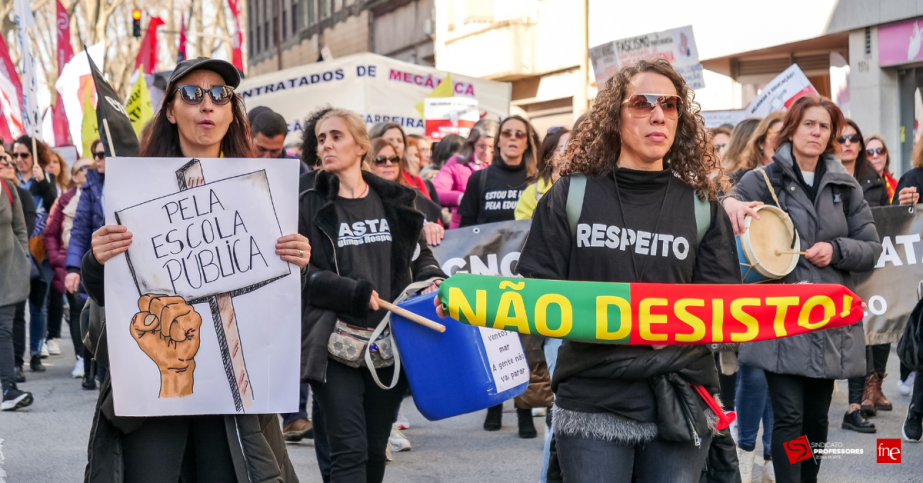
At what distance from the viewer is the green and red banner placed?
321 cm

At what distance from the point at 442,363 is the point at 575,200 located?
60.5 inches

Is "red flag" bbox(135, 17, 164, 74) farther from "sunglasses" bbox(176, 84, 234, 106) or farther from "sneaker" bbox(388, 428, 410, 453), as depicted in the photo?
"sunglasses" bbox(176, 84, 234, 106)

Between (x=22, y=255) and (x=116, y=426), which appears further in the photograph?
(x=22, y=255)

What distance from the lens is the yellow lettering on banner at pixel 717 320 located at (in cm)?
328

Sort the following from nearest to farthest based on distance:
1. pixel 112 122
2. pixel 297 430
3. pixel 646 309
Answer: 1. pixel 646 309
2. pixel 112 122
3. pixel 297 430

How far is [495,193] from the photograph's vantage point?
7754 millimetres

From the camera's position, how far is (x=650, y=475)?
10.7ft

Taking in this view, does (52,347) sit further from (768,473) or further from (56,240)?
(768,473)

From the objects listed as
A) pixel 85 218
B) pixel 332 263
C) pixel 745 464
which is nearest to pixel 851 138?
pixel 745 464

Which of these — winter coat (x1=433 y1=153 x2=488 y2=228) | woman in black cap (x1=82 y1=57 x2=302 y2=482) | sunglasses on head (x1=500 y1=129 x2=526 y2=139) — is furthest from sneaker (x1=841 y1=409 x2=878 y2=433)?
woman in black cap (x1=82 y1=57 x2=302 y2=482)

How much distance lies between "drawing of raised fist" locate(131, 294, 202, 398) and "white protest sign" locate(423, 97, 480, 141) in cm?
1078

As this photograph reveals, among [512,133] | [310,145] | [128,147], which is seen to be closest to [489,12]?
[512,133]

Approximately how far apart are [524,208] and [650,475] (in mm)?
4195

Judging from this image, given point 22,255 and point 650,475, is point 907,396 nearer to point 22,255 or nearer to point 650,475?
point 650,475
